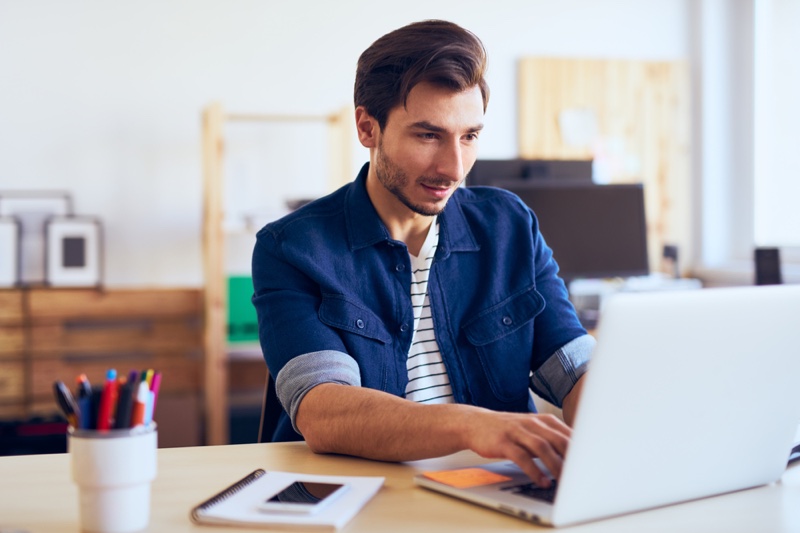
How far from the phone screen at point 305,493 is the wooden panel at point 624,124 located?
3.31 m

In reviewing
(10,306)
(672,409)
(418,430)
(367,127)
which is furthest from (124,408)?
(10,306)

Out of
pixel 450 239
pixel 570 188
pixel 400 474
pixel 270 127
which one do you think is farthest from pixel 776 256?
pixel 270 127

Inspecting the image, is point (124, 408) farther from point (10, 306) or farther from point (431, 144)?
point (10, 306)

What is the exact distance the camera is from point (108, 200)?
3707 mm

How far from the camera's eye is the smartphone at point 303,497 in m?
0.87

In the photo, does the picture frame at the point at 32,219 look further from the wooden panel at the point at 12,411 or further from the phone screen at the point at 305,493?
the phone screen at the point at 305,493

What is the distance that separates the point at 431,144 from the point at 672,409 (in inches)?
27.7

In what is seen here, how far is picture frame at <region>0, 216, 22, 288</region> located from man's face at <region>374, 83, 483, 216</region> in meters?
2.43

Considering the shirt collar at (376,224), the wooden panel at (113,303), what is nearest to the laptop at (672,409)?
the shirt collar at (376,224)

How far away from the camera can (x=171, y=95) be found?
12.3 feet

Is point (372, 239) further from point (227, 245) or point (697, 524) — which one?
point (227, 245)

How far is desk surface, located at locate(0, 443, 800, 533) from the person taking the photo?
0.86m

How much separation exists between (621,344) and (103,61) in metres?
3.36

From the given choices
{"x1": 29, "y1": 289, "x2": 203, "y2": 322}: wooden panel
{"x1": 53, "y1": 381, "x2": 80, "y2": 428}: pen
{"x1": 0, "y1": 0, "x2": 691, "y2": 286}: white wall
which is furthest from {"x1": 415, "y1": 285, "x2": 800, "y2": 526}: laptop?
{"x1": 0, "y1": 0, "x2": 691, "y2": 286}: white wall
